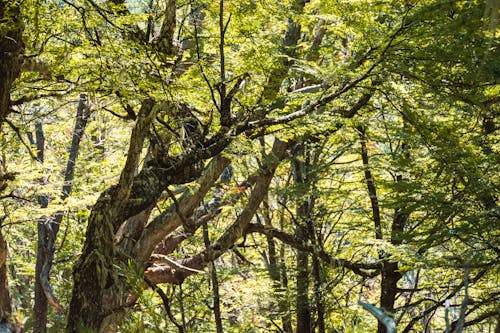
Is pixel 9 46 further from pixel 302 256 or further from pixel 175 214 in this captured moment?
pixel 302 256

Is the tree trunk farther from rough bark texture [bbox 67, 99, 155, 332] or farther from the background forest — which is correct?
rough bark texture [bbox 67, 99, 155, 332]

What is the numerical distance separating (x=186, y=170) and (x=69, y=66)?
1715mm

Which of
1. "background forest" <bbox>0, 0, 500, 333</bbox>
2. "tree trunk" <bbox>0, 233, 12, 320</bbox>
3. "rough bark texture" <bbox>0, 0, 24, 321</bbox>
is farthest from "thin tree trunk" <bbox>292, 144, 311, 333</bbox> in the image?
"rough bark texture" <bbox>0, 0, 24, 321</bbox>

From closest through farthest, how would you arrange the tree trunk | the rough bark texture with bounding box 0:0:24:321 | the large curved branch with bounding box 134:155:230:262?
1. the rough bark texture with bounding box 0:0:24:321
2. the tree trunk
3. the large curved branch with bounding box 134:155:230:262

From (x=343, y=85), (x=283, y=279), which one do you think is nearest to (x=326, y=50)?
(x=343, y=85)

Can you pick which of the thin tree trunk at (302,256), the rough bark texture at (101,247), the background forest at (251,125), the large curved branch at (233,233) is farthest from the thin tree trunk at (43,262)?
the rough bark texture at (101,247)

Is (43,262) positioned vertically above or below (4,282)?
above

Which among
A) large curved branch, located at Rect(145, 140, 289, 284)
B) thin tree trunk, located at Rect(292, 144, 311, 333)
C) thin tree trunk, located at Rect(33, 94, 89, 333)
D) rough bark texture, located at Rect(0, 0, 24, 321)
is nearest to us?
rough bark texture, located at Rect(0, 0, 24, 321)

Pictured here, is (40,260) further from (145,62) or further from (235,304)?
(145,62)

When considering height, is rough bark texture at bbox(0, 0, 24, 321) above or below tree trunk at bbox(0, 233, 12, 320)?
above

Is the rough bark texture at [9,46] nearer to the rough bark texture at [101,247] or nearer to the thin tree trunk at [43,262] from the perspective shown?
the rough bark texture at [101,247]

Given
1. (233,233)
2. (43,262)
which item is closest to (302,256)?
(233,233)

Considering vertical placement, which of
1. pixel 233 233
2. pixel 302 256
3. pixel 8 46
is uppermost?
pixel 302 256

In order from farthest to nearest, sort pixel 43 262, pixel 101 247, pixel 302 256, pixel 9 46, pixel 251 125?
pixel 302 256 < pixel 43 262 < pixel 251 125 < pixel 101 247 < pixel 9 46
